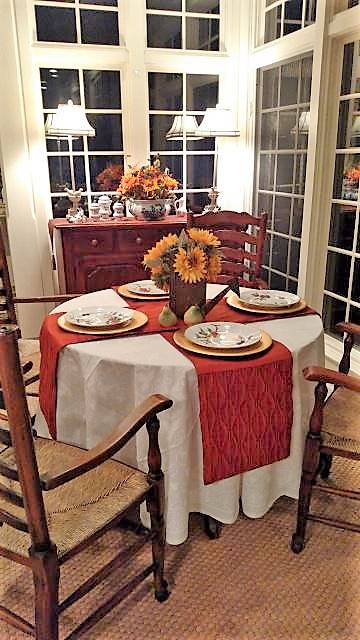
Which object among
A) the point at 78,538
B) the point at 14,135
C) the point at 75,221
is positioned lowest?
the point at 78,538

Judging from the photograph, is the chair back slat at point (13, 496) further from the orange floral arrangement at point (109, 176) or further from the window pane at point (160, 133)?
the window pane at point (160, 133)

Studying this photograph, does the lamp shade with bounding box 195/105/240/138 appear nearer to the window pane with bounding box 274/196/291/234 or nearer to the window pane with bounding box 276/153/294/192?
the window pane with bounding box 276/153/294/192

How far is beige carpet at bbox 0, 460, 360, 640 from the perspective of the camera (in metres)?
1.53

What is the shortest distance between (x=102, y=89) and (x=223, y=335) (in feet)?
8.87

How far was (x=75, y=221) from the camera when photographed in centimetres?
349

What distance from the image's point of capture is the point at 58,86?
359 centimetres

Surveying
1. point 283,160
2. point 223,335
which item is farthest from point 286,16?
point 223,335

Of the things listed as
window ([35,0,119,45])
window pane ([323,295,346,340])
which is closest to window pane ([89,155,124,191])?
window ([35,0,119,45])

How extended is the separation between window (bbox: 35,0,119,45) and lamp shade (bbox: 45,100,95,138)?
0.55 metres

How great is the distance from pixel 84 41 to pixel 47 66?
32 cm

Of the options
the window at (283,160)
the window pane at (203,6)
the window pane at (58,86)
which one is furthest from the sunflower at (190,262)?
the window pane at (203,6)

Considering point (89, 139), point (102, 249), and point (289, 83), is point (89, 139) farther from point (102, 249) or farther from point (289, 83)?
point (289, 83)

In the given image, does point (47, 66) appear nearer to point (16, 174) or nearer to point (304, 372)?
point (16, 174)

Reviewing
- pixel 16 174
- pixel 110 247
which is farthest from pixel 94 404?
pixel 16 174
